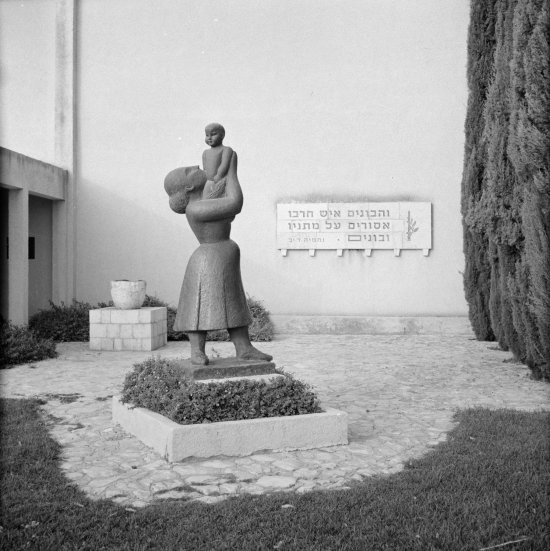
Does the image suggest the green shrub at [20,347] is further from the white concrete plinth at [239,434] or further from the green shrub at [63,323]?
the white concrete plinth at [239,434]

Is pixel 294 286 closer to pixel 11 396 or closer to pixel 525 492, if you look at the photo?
pixel 11 396

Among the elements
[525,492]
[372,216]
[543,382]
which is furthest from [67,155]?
[525,492]

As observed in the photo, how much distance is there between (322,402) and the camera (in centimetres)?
681

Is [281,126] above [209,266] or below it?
above

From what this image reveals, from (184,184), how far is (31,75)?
9.74 metres

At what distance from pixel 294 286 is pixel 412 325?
2.59 metres

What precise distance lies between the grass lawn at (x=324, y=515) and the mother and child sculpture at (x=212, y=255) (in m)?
1.77

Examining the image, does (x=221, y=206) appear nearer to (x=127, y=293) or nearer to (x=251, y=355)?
(x=251, y=355)

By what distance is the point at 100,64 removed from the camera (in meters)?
13.9

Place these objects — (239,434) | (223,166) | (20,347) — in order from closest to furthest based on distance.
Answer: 1. (239,434)
2. (223,166)
3. (20,347)

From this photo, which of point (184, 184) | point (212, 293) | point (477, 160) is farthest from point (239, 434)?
point (477, 160)

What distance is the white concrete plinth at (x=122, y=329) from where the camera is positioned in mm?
11219

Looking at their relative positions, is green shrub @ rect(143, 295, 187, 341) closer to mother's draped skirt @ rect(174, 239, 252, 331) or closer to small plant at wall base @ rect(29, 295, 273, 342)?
small plant at wall base @ rect(29, 295, 273, 342)

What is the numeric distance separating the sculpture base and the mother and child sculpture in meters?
0.10
